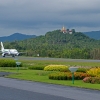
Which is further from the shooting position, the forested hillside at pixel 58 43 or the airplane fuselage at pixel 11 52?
the forested hillside at pixel 58 43

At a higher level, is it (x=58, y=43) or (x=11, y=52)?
(x=58, y=43)

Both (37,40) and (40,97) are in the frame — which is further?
(37,40)

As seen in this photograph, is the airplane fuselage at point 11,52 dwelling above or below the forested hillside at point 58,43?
below

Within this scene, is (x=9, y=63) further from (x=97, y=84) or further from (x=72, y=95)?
(x=72, y=95)

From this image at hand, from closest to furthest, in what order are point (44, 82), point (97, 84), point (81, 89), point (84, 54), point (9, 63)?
1. point (81, 89)
2. point (97, 84)
3. point (44, 82)
4. point (9, 63)
5. point (84, 54)

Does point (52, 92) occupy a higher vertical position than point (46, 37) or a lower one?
lower

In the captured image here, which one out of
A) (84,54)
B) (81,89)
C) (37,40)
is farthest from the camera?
(37,40)

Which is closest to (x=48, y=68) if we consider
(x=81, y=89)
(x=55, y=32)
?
(x=81, y=89)

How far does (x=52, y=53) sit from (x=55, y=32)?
80.3 m

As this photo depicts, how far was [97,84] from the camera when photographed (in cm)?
2233

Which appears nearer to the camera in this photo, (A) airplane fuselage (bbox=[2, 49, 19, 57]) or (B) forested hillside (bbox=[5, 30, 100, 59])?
(A) airplane fuselage (bbox=[2, 49, 19, 57])

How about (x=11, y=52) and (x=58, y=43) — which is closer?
(x=11, y=52)

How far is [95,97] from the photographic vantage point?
54.2 ft

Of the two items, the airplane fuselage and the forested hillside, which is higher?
the forested hillside
